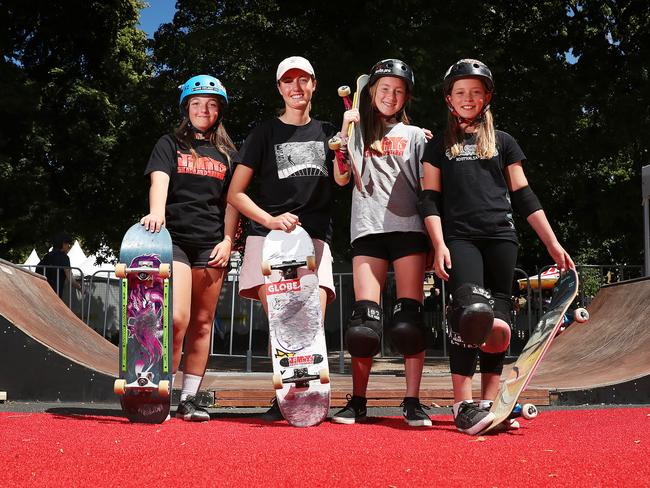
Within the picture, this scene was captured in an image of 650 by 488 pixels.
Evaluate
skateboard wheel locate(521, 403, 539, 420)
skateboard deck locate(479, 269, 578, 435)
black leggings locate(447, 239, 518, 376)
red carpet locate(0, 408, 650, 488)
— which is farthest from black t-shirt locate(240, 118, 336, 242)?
skateboard wheel locate(521, 403, 539, 420)

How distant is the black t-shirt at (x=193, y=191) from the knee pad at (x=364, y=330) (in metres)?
0.97

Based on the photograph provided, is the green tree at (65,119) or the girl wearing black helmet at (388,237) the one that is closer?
the girl wearing black helmet at (388,237)

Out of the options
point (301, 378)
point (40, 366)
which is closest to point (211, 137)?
point (301, 378)

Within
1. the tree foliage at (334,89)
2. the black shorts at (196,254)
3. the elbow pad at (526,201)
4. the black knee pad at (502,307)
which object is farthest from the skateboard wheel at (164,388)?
the tree foliage at (334,89)

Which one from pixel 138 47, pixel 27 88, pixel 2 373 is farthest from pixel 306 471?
pixel 138 47

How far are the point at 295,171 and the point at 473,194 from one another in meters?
1.04

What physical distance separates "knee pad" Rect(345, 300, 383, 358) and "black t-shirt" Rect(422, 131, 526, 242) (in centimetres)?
59

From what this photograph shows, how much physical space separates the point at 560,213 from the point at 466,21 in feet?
15.2

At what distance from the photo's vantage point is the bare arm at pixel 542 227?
4180mm

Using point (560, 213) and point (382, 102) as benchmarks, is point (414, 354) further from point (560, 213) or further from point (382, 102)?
point (560, 213)

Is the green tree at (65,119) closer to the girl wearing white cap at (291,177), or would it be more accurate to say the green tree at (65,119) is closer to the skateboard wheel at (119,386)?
the girl wearing white cap at (291,177)

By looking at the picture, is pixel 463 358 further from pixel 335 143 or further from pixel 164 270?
pixel 164 270

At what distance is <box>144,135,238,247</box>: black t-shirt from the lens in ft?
15.0

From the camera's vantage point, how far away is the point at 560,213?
50.3 ft
